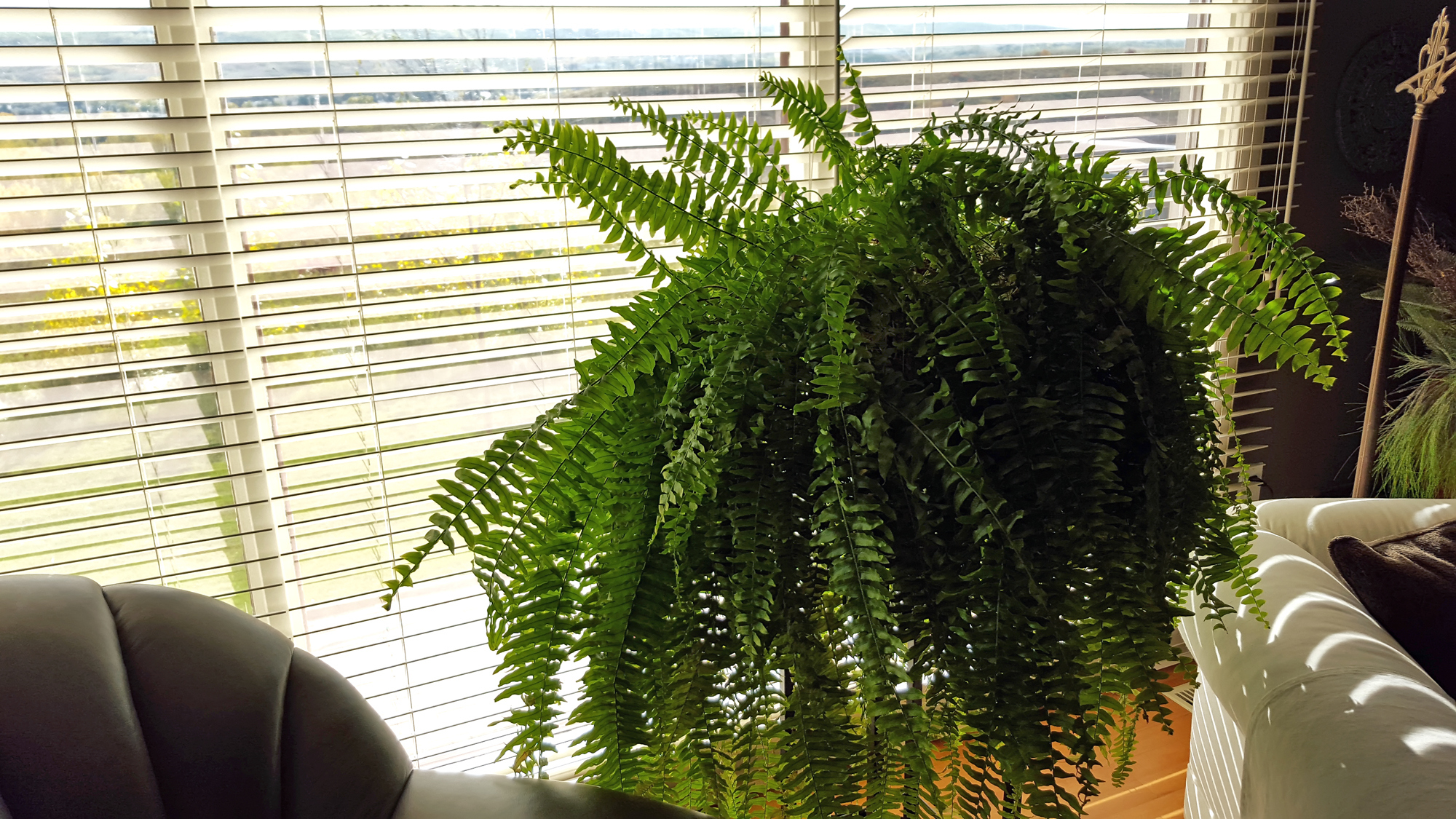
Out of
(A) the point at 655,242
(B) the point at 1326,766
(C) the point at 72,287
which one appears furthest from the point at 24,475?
(B) the point at 1326,766

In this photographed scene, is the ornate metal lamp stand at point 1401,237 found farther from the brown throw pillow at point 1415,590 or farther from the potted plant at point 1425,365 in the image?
the brown throw pillow at point 1415,590

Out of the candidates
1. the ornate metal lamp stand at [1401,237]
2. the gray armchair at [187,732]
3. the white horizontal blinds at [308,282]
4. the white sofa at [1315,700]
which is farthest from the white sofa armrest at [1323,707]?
the white horizontal blinds at [308,282]

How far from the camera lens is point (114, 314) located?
1.29 m

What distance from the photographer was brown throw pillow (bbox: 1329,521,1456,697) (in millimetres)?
1259

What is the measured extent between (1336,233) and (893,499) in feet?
7.43

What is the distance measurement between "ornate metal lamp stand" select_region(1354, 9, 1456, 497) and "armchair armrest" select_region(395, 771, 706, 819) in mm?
1990

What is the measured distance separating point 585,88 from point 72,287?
84 centimetres

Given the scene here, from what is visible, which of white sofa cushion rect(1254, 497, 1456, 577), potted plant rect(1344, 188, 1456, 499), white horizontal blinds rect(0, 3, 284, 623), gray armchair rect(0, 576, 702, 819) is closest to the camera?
gray armchair rect(0, 576, 702, 819)

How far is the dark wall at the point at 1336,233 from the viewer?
221 cm

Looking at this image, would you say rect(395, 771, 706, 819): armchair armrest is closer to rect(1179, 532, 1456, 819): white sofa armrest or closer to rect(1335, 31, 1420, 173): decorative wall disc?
rect(1179, 532, 1456, 819): white sofa armrest

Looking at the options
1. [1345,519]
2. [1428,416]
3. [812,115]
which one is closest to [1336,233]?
[1428,416]

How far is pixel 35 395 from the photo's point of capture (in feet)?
4.15

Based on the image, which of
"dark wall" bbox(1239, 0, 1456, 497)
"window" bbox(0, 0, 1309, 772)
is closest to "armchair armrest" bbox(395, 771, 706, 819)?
"window" bbox(0, 0, 1309, 772)

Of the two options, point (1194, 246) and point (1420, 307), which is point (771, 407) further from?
point (1420, 307)
